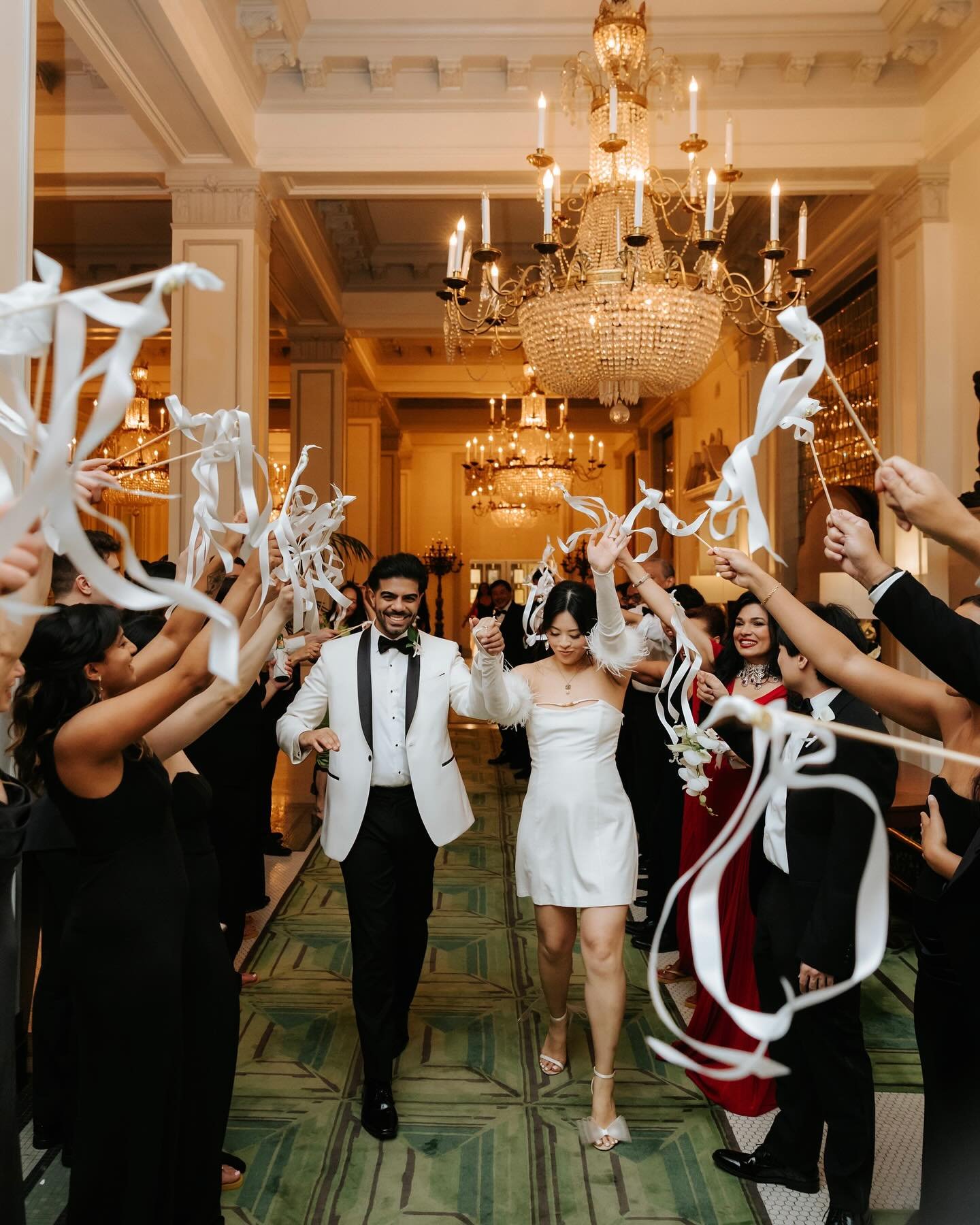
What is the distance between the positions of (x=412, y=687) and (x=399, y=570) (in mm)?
401

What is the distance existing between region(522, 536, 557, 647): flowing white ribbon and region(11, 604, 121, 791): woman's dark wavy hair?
1.54m

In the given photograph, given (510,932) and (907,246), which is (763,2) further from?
(510,932)

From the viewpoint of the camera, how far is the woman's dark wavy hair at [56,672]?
6.15 ft

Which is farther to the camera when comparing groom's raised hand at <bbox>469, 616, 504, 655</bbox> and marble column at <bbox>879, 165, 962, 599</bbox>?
marble column at <bbox>879, 165, 962, 599</bbox>

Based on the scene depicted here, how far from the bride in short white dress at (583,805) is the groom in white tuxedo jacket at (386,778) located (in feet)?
0.75

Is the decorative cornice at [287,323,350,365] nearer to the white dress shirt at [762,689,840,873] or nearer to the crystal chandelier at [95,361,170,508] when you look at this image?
the crystal chandelier at [95,361,170,508]

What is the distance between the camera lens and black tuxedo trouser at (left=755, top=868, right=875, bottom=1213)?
2.38 m

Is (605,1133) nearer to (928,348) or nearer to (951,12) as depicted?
(928,348)

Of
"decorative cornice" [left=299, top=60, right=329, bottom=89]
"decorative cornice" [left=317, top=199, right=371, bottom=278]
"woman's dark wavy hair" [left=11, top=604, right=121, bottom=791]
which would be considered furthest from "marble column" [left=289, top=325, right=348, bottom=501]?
"woman's dark wavy hair" [left=11, top=604, right=121, bottom=791]

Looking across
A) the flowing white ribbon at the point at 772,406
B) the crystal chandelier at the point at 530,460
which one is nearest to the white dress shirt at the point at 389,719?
the flowing white ribbon at the point at 772,406

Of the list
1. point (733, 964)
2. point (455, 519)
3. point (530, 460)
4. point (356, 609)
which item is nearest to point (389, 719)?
point (733, 964)

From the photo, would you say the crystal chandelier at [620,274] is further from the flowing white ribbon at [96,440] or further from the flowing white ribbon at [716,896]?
the flowing white ribbon at [716,896]

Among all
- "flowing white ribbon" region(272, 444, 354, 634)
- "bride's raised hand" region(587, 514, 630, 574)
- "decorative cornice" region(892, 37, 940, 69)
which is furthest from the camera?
"decorative cornice" region(892, 37, 940, 69)

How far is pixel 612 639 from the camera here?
10.1 feet
